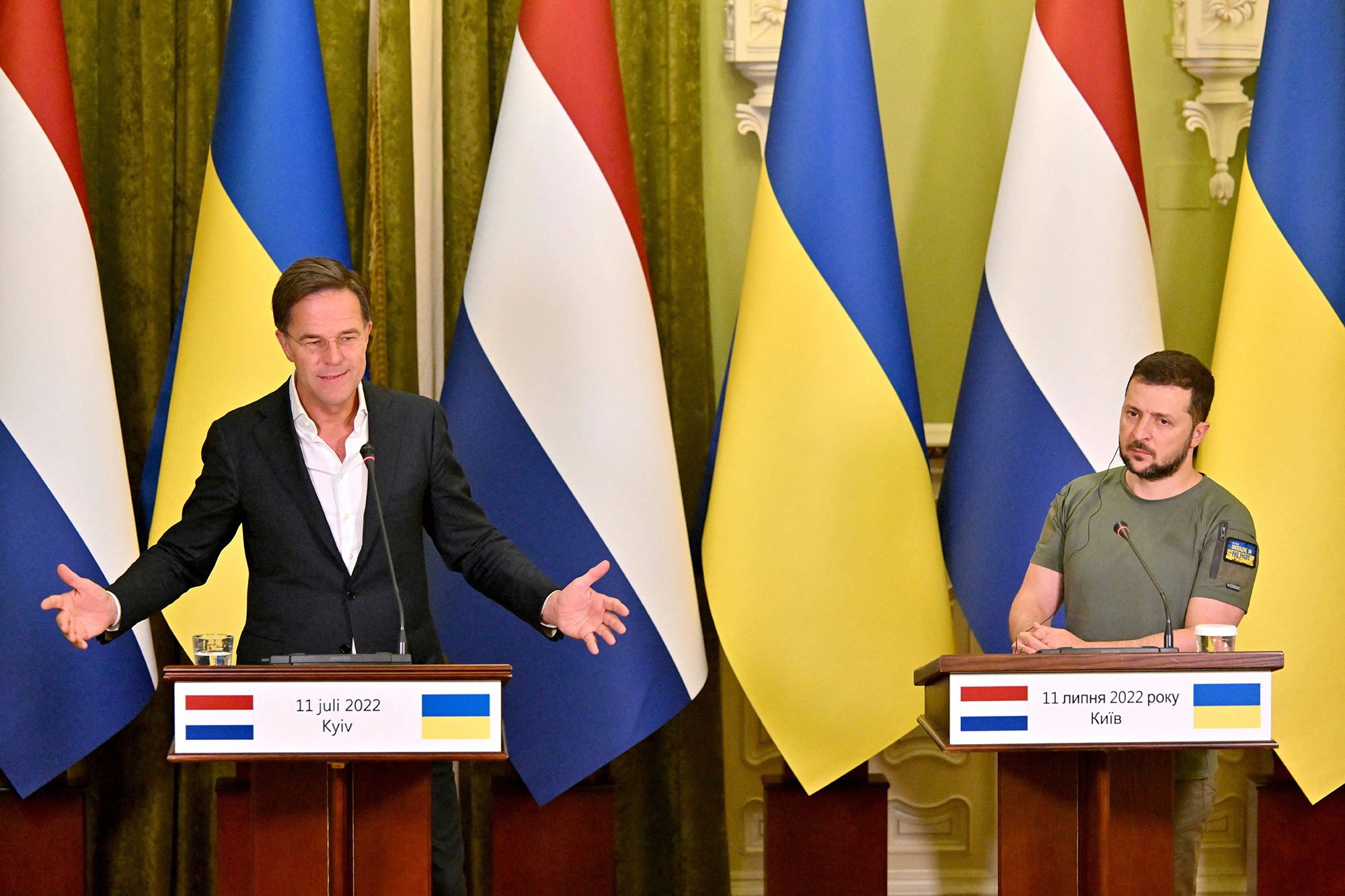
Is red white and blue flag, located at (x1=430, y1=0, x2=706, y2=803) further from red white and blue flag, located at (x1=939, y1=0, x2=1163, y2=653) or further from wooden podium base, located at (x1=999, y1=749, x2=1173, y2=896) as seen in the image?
wooden podium base, located at (x1=999, y1=749, x2=1173, y2=896)

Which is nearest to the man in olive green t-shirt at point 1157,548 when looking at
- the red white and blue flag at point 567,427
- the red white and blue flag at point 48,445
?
the red white and blue flag at point 567,427

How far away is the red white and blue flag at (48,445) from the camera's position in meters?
2.82

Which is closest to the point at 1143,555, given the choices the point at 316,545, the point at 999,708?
the point at 999,708

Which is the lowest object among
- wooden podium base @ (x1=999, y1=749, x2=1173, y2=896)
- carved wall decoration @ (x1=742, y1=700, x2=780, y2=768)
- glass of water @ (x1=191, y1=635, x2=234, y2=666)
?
carved wall decoration @ (x1=742, y1=700, x2=780, y2=768)

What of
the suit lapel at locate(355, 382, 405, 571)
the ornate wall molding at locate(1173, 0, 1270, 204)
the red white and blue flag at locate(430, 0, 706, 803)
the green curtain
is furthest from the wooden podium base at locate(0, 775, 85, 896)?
the ornate wall molding at locate(1173, 0, 1270, 204)

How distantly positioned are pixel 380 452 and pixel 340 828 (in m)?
0.63

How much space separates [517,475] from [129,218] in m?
1.32

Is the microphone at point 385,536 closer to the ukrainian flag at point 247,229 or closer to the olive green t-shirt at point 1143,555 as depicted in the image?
the olive green t-shirt at point 1143,555

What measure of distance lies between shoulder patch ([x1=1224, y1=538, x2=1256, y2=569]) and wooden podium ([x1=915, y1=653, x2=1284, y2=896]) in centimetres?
42

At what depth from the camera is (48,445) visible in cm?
285

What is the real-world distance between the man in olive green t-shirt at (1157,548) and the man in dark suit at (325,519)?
897 mm

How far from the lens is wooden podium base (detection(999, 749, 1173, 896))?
1949 mm

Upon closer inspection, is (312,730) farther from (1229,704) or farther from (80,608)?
(1229,704)

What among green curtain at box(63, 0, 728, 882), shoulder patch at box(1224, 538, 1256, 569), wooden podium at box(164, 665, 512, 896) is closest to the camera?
wooden podium at box(164, 665, 512, 896)
